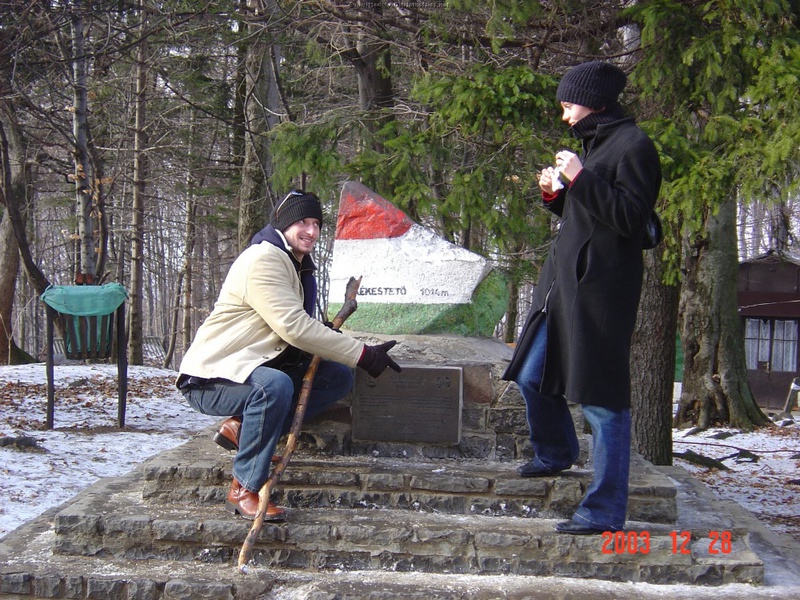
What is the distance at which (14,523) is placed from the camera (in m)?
4.88

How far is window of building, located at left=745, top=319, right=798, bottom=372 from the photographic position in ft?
53.1

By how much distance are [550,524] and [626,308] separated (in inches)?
42.6

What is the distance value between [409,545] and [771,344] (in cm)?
1473

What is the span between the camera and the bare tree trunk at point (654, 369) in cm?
714

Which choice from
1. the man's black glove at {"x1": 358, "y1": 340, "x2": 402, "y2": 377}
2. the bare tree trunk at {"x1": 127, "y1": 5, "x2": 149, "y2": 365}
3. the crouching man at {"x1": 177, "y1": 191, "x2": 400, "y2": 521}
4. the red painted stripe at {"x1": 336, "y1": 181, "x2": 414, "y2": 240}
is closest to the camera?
the crouching man at {"x1": 177, "y1": 191, "x2": 400, "y2": 521}

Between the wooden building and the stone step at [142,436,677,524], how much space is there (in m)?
13.5

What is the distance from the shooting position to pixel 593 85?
3.43 m

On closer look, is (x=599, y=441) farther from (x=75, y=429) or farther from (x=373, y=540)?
(x=75, y=429)

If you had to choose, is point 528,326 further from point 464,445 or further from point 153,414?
point 153,414

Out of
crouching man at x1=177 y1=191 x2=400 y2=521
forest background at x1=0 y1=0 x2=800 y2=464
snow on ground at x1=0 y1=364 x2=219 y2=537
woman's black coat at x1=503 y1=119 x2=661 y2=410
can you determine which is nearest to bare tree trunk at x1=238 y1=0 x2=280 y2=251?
forest background at x1=0 y1=0 x2=800 y2=464

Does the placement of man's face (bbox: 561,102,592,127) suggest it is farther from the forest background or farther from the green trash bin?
the green trash bin

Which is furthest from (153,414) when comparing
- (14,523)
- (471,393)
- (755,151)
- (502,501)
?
(755,151)

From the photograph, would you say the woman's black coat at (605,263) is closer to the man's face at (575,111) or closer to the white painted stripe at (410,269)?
the man's face at (575,111)
